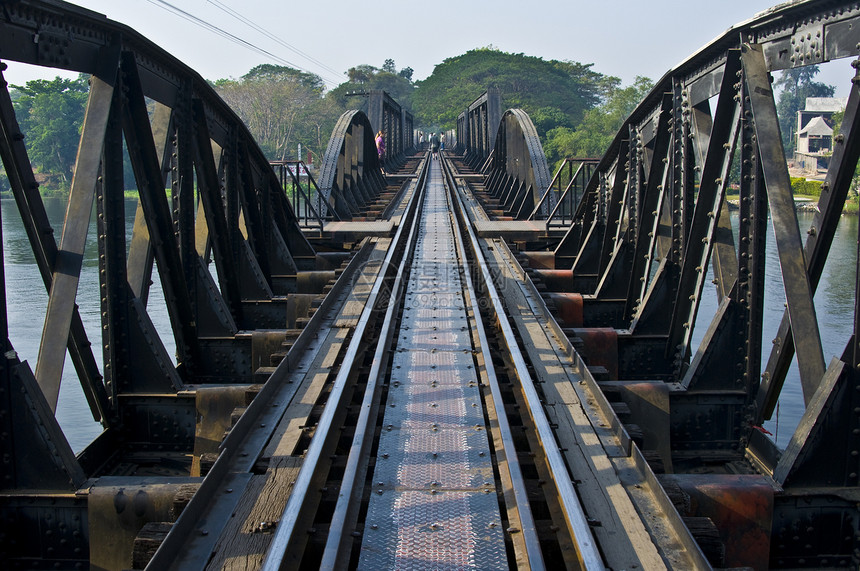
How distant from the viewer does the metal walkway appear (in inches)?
151

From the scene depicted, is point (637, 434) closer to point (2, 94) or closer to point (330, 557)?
point (330, 557)

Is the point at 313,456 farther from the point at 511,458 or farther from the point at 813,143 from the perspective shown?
the point at 813,143

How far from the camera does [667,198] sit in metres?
8.34

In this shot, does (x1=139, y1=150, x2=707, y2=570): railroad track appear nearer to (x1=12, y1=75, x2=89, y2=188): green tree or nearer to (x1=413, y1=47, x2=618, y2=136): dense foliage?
(x1=12, y1=75, x2=89, y2=188): green tree

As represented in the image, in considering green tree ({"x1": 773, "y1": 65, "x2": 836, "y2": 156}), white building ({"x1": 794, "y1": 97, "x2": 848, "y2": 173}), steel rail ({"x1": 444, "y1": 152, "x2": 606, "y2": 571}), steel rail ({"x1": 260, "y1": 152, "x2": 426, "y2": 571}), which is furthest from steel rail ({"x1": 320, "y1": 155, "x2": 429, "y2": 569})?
green tree ({"x1": 773, "y1": 65, "x2": 836, "y2": 156})

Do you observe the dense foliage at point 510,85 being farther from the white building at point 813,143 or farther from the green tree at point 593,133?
the white building at point 813,143

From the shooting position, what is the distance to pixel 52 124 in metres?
52.7

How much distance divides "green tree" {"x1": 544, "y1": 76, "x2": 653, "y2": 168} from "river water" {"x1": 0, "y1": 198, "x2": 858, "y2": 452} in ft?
116

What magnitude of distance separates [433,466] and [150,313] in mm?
23069

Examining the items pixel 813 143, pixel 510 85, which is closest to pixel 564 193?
pixel 813 143

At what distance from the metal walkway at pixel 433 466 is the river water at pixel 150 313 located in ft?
22.3

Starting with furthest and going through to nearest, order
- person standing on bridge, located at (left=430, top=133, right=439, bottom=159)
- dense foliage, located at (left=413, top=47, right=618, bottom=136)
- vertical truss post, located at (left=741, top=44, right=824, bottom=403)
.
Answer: dense foliage, located at (left=413, top=47, right=618, bottom=136) → person standing on bridge, located at (left=430, top=133, right=439, bottom=159) → vertical truss post, located at (left=741, top=44, right=824, bottom=403)

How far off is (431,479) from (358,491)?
0.46 meters

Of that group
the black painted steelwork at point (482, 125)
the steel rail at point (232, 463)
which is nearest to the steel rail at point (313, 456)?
the steel rail at point (232, 463)
